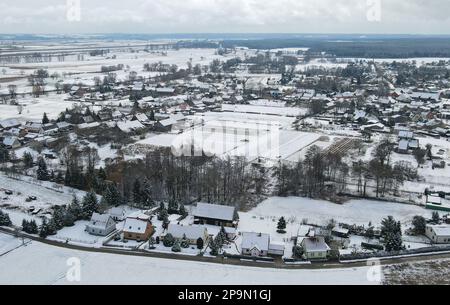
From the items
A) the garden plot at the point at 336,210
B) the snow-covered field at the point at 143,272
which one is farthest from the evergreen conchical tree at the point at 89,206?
the garden plot at the point at 336,210

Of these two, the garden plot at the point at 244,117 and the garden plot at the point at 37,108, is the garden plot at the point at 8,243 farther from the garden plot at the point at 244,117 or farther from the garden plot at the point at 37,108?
the garden plot at the point at 37,108

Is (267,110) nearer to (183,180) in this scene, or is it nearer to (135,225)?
(183,180)

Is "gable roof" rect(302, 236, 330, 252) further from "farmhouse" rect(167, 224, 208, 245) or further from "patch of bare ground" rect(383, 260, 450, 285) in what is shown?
"farmhouse" rect(167, 224, 208, 245)

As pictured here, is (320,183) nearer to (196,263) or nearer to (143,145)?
(196,263)

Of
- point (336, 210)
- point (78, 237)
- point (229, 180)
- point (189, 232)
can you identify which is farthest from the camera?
point (229, 180)

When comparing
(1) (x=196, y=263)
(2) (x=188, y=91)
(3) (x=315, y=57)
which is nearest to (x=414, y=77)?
(2) (x=188, y=91)

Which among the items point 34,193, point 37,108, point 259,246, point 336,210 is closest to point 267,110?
point 37,108

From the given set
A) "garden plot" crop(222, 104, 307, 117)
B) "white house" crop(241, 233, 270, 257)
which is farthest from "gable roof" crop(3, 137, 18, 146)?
"white house" crop(241, 233, 270, 257)
